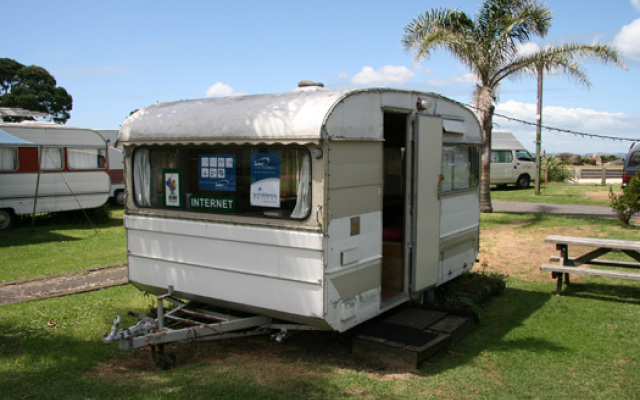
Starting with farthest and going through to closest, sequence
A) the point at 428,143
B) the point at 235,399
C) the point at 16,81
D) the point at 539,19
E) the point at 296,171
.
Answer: the point at 16,81 < the point at 539,19 < the point at 428,143 < the point at 296,171 < the point at 235,399

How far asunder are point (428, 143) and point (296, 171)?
1.96 m

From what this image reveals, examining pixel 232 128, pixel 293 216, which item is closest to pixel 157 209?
pixel 232 128

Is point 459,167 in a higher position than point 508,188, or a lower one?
higher

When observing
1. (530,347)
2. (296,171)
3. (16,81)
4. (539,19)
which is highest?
(16,81)

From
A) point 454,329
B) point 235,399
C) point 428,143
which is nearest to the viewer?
A: point 235,399

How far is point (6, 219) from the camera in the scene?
13.6m

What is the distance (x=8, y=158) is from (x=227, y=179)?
10657 millimetres

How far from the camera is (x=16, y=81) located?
4241cm

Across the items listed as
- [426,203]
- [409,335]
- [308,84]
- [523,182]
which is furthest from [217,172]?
[523,182]

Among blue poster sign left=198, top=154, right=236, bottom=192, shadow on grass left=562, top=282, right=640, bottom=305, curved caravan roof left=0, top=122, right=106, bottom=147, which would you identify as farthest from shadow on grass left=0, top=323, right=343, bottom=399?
curved caravan roof left=0, top=122, right=106, bottom=147

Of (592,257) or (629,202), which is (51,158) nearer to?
(592,257)

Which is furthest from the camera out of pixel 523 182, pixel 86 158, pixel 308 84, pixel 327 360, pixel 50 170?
pixel 523 182

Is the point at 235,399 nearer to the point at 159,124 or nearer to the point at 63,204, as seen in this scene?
the point at 159,124

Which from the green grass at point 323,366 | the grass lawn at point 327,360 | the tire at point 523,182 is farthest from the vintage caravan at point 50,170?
the tire at point 523,182
